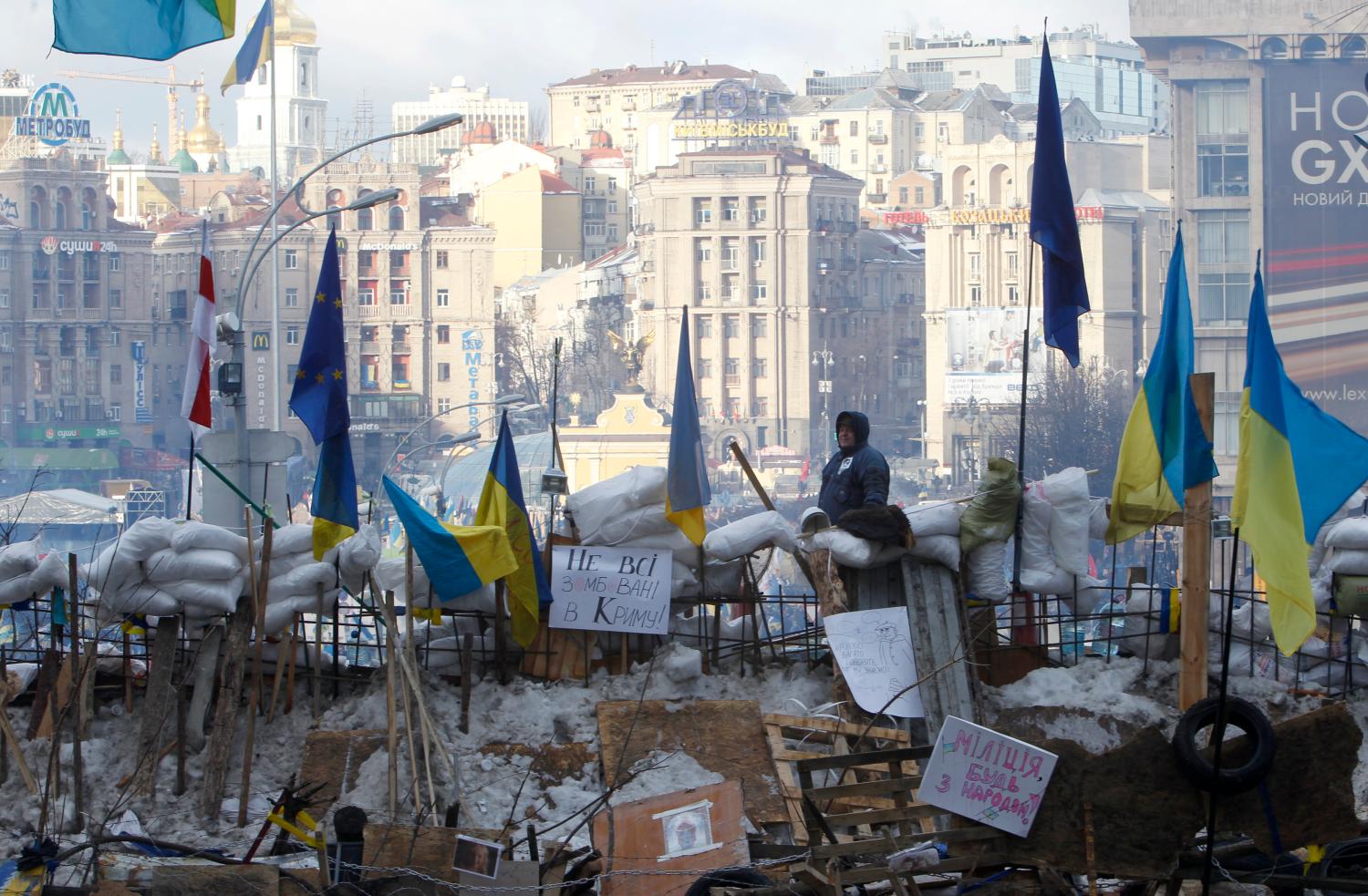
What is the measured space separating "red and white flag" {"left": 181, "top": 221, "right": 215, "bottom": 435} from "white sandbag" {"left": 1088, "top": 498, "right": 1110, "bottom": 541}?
185 inches

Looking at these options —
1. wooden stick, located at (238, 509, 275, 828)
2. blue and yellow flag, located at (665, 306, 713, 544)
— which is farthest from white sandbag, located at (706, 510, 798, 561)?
wooden stick, located at (238, 509, 275, 828)

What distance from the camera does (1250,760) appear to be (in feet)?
25.8

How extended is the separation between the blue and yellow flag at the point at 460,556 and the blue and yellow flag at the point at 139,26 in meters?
2.29

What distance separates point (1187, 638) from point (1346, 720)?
1.92 metres

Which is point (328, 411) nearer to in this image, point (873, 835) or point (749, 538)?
point (749, 538)

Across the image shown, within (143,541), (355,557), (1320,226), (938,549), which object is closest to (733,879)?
(938,549)

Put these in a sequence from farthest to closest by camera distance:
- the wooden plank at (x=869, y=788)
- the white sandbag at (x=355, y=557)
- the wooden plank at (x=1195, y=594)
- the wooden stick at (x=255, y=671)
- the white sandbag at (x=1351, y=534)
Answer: the white sandbag at (x=355, y=557) → the white sandbag at (x=1351, y=534) → the wooden plank at (x=1195, y=594) → the wooden stick at (x=255, y=671) → the wooden plank at (x=869, y=788)

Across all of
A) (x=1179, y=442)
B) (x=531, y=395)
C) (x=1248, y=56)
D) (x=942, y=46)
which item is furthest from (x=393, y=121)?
(x=1179, y=442)

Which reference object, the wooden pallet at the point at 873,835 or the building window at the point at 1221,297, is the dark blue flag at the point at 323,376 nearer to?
the wooden pallet at the point at 873,835

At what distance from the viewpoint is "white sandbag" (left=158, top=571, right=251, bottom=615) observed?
9742 millimetres

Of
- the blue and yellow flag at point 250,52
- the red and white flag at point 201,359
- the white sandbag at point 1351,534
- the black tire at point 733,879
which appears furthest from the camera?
the blue and yellow flag at point 250,52

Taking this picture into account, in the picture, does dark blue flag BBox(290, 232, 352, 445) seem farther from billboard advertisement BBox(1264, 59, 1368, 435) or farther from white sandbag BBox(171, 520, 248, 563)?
billboard advertisement BBox(1264, 59, 1368, 435)

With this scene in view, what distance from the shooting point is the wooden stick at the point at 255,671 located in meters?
9.36

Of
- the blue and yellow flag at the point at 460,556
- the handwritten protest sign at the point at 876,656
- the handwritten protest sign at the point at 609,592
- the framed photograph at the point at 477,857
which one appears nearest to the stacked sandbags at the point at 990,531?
the handwritten protest sign at the point at 876,656
